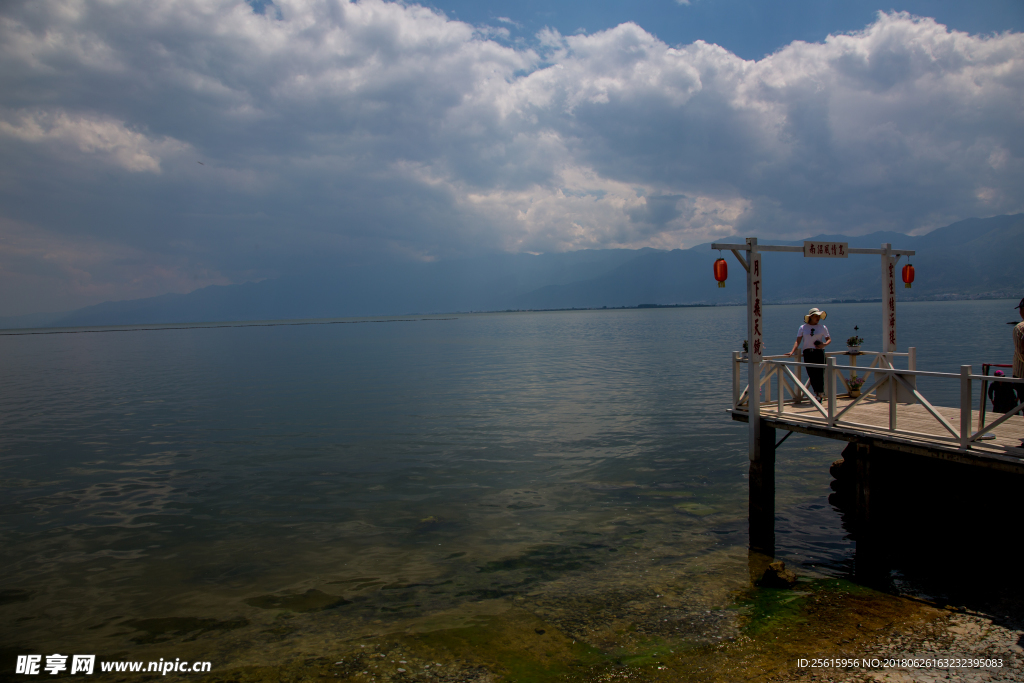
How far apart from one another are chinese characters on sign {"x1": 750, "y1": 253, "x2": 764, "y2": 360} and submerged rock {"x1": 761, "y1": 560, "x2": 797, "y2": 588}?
4260 millimetres

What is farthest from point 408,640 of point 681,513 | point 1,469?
point 1,469

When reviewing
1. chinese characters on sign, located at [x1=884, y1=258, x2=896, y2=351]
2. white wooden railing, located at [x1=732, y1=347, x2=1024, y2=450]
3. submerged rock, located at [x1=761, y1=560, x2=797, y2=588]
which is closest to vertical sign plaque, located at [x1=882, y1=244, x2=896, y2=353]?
chinese characters on sign, located at [x1=884, y1=258, x2=896, y2=351]

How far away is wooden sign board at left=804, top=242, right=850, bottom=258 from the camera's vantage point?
12.5m

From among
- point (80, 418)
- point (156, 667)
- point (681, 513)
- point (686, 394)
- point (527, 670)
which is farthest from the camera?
point (686, 394)

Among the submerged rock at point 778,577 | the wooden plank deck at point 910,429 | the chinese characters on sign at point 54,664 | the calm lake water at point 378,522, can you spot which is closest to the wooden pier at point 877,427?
the wooden plank deck at point 910,429

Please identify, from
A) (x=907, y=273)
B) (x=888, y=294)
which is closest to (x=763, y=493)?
(x=888, y=294)

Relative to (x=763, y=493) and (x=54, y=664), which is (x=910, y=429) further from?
(x=54, y=664)

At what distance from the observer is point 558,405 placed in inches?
1201

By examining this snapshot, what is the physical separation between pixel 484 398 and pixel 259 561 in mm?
21671

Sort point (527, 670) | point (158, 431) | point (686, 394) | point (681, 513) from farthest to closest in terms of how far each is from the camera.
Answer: point (686, 394), point (158, 431), point (681, 513), point (527, 670)

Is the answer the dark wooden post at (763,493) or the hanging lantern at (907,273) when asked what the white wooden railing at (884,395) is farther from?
the hanging lantern at (907,273)

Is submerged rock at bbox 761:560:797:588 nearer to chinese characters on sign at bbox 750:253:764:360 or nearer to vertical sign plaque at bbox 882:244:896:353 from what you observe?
chinese characters on sign at bbox 750:253:764:360

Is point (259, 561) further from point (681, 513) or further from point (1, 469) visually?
point (1, 469)

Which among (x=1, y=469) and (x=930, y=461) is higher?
(x=930, y=461)
